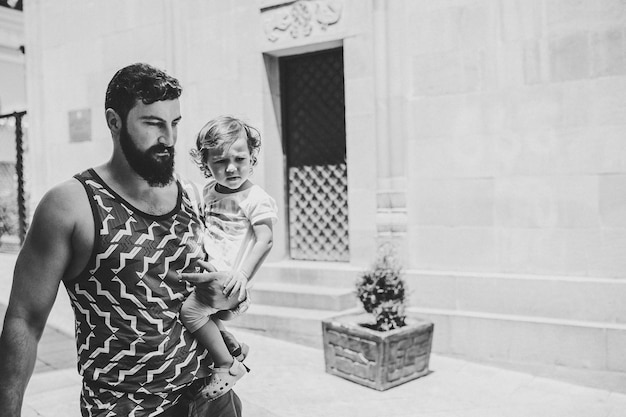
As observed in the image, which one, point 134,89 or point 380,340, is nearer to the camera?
point 134,89

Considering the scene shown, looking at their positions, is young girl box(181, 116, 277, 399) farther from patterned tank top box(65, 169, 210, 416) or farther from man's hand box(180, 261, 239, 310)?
patterned tank top box(65, 169, 210, 416)

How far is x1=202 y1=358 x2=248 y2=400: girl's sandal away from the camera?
2307mm

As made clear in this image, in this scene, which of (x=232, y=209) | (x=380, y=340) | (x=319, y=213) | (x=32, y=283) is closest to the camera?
(x=32, y=283)

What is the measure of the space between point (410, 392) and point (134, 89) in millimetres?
4490

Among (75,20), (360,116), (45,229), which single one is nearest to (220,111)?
(360,116)

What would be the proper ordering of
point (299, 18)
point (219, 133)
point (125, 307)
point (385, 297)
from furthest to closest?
point (299, 18)
point (385, 297)
point (219, 133)
point (125, 307)

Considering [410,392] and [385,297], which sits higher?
[385,297]

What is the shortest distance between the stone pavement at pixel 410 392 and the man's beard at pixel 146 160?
3.52 meters

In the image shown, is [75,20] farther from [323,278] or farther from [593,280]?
[593,280]

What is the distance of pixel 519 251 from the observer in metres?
6.57

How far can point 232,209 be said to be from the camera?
3.16 meters

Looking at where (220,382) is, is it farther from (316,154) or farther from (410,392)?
(316,154)

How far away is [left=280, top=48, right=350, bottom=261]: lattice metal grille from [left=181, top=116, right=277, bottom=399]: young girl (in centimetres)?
526

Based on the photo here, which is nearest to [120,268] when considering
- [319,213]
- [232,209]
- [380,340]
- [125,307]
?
[125,307]
